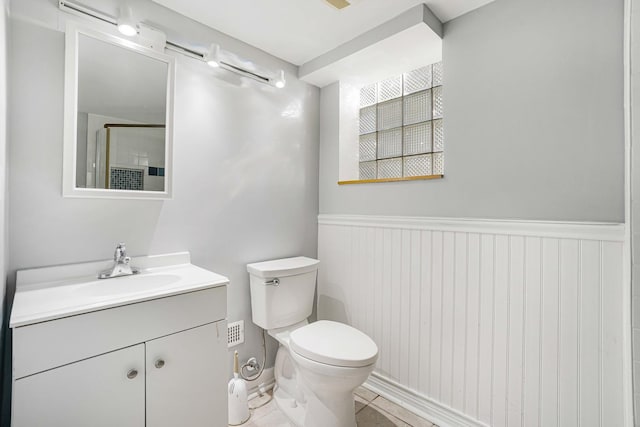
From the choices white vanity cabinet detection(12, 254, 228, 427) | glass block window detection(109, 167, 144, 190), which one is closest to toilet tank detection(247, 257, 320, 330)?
white vanity cabinet detection(12, 254, 228, 427)

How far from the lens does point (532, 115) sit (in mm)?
1393

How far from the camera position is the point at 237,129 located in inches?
72.9

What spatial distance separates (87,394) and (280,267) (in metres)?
1.03

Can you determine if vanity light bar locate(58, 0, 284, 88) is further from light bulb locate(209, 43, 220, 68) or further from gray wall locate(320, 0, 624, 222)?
gray wall locate(320, 0, 624, 222)

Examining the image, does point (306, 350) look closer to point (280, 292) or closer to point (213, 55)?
point (280, 292)

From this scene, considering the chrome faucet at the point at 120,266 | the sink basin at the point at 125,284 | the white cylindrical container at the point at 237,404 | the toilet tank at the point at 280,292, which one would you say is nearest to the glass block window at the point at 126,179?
the chrome faucet at the point at 120,266

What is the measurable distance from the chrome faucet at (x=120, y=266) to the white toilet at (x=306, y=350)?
0.65 metres

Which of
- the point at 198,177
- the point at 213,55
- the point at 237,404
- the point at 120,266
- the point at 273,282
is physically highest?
the point at 213,55

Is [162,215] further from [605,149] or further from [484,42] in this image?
[605,149]

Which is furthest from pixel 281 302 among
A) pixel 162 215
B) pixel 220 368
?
pixel 162 215

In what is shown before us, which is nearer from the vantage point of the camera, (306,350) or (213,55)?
(306,350)

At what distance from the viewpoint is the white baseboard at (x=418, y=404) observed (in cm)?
158

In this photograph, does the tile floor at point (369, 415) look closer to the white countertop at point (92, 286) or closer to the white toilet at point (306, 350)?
the white toilet at point (306, 350)

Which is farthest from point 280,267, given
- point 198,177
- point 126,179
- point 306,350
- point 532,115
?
point 532,115
